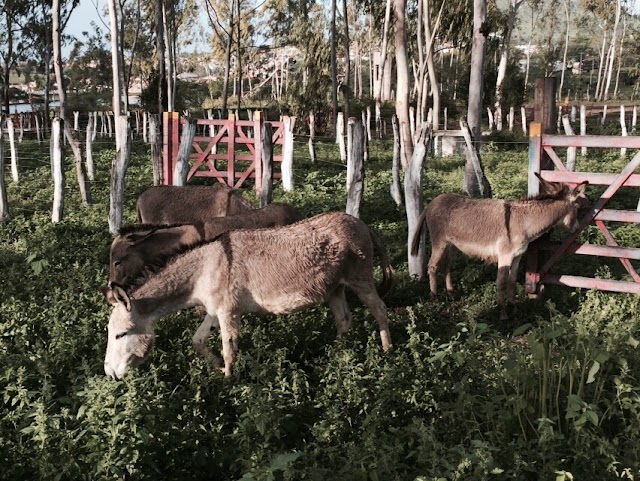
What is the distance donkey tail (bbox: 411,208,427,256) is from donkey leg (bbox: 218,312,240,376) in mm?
3631

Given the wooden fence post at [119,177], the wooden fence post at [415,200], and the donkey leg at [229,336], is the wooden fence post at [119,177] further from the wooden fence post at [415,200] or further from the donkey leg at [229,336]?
the donkey leg at [229,336]

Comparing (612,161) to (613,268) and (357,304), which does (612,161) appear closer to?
(613,268)

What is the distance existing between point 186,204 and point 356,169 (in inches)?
123

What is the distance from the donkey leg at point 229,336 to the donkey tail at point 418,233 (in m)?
3.63

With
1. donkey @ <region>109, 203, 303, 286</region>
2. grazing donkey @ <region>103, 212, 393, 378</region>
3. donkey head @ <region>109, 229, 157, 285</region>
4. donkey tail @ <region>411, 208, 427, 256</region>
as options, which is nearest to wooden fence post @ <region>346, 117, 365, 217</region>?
donkey tail @ <region>411, 208, 427, 256</region>

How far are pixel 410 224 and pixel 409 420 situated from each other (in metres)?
4.55

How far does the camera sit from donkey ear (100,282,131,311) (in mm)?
5812

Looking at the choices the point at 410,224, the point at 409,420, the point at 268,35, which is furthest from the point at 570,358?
the point at 268,35

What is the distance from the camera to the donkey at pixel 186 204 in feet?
34.3

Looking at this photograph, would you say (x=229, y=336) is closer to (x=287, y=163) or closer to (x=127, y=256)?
(x=127, y=256)

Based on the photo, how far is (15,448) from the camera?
15.5 feet

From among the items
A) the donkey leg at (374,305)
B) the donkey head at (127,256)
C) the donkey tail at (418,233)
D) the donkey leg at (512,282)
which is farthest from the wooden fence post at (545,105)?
the donkey head at (127,256)

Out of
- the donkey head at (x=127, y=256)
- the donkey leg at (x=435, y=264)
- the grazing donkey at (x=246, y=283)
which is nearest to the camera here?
the grazing donkey at (x=246, y=283)

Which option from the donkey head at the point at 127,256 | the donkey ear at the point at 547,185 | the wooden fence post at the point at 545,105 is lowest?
the donkey head at the point at 127,256
